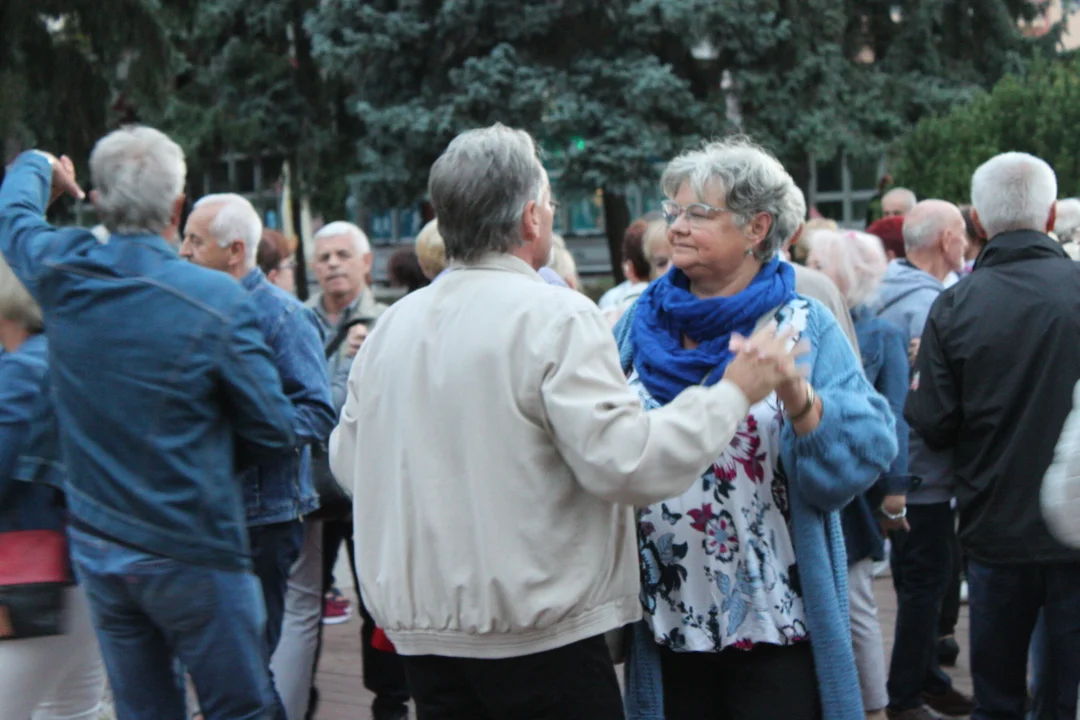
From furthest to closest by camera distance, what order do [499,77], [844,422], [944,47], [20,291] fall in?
[944,47] < [499,77] < [20,291] < [844,422]

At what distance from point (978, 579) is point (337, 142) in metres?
20.4

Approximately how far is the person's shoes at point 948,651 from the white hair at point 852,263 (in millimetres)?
1923

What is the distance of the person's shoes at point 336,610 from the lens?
7963 mm

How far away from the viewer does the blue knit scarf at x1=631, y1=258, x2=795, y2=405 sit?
11.2 ft

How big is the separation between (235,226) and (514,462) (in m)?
2.59

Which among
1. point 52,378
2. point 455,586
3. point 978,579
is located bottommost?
point 978,579

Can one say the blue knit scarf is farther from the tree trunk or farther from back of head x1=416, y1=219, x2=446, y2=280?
the tree trunk

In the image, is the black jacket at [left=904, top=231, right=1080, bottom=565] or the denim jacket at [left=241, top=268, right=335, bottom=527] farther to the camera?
the denim jacket at [left=241, top=268, right=335, bottom=527]

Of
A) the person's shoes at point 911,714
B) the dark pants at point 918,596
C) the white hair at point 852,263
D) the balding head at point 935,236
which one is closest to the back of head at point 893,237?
the balding head at point 935,236

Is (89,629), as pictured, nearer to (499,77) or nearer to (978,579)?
(978,579)

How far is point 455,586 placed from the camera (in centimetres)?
290

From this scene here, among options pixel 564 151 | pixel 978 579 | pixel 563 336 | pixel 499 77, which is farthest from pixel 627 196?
pixel 563 336

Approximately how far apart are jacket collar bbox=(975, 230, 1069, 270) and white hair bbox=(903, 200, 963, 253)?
2.03 m

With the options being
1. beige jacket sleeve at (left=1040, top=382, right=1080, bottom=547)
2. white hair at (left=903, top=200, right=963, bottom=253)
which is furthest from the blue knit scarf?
white hair at (left=903, top=200, right=963, bottom=253)
